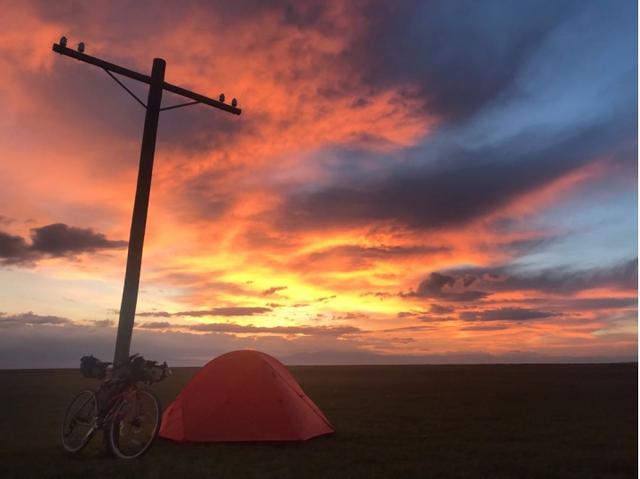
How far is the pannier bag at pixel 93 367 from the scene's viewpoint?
1346 centimetres

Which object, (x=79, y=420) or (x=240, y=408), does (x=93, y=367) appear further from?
(x=240, y=408)

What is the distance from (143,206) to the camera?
1524cm

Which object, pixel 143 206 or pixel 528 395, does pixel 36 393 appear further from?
pixel 528 395

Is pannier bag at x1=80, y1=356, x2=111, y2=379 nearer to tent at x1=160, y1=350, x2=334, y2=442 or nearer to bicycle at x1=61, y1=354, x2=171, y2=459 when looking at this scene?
bicycle at x1=61, y1=354, x2=171, y2=459

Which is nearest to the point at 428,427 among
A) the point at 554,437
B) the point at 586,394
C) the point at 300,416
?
the point at 554,437

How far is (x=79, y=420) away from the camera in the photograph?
44.2ft

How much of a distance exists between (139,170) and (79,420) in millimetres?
6676

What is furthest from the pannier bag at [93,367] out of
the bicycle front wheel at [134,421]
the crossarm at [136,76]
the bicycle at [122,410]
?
the crossarm at [136,76]

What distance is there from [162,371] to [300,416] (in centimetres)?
398

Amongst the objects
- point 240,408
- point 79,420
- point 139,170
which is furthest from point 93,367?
point 139,170

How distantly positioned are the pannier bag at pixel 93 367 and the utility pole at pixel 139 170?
0.51 m

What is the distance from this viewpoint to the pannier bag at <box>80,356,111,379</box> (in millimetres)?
13461

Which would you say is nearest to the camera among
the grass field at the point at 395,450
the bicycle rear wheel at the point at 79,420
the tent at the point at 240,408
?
the grass field at the point at 395,450

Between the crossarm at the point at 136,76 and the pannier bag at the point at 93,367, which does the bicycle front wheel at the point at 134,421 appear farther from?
the crossarm at the point at 136,76
